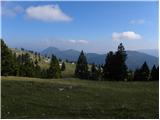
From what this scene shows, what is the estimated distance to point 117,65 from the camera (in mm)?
78312

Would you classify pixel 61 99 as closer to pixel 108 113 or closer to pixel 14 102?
pixel 14 102

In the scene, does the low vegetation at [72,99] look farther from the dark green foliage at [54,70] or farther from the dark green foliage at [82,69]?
the dark green foliage at [82,69]

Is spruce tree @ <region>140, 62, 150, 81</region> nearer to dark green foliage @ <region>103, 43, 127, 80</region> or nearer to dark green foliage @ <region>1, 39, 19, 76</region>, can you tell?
dark green foliage @ <region>103, 43, 127, 80</region>

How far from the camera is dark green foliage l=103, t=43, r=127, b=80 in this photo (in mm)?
77938

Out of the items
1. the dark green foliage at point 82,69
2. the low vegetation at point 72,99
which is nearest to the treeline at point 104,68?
the dark green foliage at point 82,69

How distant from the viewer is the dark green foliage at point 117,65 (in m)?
77.9

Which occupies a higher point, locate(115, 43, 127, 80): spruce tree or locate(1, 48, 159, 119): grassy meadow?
locate(115, 43, 127, 80): spruce tree

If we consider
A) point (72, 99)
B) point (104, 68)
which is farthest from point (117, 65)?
point (72, 99)

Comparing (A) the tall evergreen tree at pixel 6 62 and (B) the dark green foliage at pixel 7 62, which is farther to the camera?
(A) the tall evergreen tree at pixel 6 62

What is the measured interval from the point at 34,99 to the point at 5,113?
24.7 ft

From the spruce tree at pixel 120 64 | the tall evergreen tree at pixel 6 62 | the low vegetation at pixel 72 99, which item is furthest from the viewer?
the spruce tree at pixel 120 64

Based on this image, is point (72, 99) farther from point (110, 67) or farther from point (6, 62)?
point (110, 67)

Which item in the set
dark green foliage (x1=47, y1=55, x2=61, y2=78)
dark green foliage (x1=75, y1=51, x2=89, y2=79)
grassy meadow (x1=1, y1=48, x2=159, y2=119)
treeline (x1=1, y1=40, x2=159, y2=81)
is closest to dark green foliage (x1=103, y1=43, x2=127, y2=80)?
treeline (x1=1, y1=40, x2=159, y2=81)

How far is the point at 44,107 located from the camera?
897 inches
